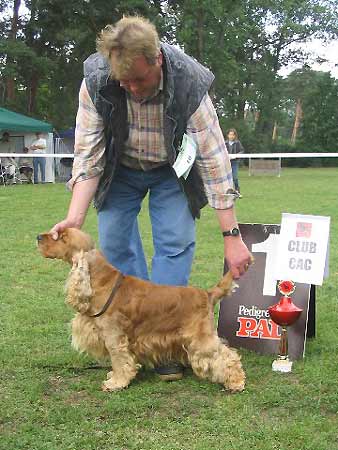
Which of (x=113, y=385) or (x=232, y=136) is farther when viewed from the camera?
(x=232, y=136)

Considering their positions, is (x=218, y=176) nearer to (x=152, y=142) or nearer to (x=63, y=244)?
(x=152, y=142)

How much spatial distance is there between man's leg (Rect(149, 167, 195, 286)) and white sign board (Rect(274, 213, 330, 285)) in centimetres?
51

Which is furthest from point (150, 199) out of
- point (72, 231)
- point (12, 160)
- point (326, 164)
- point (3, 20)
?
point (326, 164)

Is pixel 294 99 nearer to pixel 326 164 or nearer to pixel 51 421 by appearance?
pixel 326 164

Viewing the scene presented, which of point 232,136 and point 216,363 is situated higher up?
point 232,136

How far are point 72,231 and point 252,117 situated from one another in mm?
46353

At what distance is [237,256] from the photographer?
9.45 ft

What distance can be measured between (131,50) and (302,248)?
1480mm

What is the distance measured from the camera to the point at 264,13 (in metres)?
38.2

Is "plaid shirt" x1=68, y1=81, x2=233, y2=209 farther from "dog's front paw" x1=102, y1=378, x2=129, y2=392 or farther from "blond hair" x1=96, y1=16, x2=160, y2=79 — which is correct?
"dog's front paw" x1=102, y1=378, x2=129, y2=392

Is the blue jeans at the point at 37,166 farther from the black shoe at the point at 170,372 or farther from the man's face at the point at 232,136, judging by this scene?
the black shoe at the point at 170,372

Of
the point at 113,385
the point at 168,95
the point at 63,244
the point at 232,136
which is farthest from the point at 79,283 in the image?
the point at 232,136

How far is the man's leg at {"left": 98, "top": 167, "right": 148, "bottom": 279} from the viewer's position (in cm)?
323

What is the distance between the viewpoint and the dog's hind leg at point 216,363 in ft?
9.43
